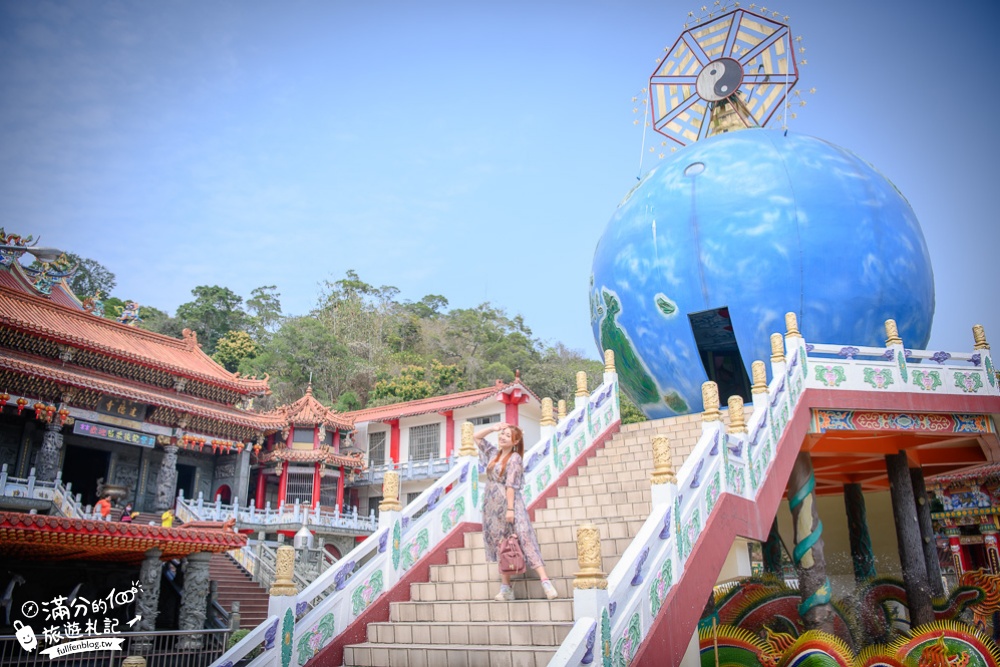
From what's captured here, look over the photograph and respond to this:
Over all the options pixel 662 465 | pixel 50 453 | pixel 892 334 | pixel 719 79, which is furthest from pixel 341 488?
pixel 662 465

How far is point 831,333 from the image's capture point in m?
10.8

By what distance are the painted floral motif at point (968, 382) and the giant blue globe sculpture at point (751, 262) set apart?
0.90 metres

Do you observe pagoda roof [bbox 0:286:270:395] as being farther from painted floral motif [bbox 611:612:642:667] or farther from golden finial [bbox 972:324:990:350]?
golden finial [bbox 972:324:990:350]

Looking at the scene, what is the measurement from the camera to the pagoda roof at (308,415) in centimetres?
2738

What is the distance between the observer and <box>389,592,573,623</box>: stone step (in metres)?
5.67

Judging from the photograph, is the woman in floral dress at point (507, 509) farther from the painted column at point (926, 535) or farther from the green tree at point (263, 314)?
the green tree at point (263, 314)

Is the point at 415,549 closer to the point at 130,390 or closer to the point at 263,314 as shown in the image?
the point at 130,390

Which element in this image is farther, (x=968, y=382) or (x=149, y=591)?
(x=149, y=591)

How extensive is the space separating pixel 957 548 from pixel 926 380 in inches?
477

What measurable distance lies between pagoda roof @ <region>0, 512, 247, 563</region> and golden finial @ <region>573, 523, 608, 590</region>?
28.9ft

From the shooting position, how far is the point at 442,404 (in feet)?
93.6

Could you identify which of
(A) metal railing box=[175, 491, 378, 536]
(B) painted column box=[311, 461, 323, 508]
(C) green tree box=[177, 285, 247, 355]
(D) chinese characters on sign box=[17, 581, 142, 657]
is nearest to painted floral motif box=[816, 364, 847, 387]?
(D) chinese characters on sign box=[17, 581, 142, 657]

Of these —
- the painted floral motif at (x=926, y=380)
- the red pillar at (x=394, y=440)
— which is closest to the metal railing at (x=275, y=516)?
the red pillar at (x=394, y=440)

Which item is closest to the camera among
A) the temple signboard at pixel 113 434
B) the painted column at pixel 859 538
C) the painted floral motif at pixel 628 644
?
the painted floral motif at pixel 628 644
